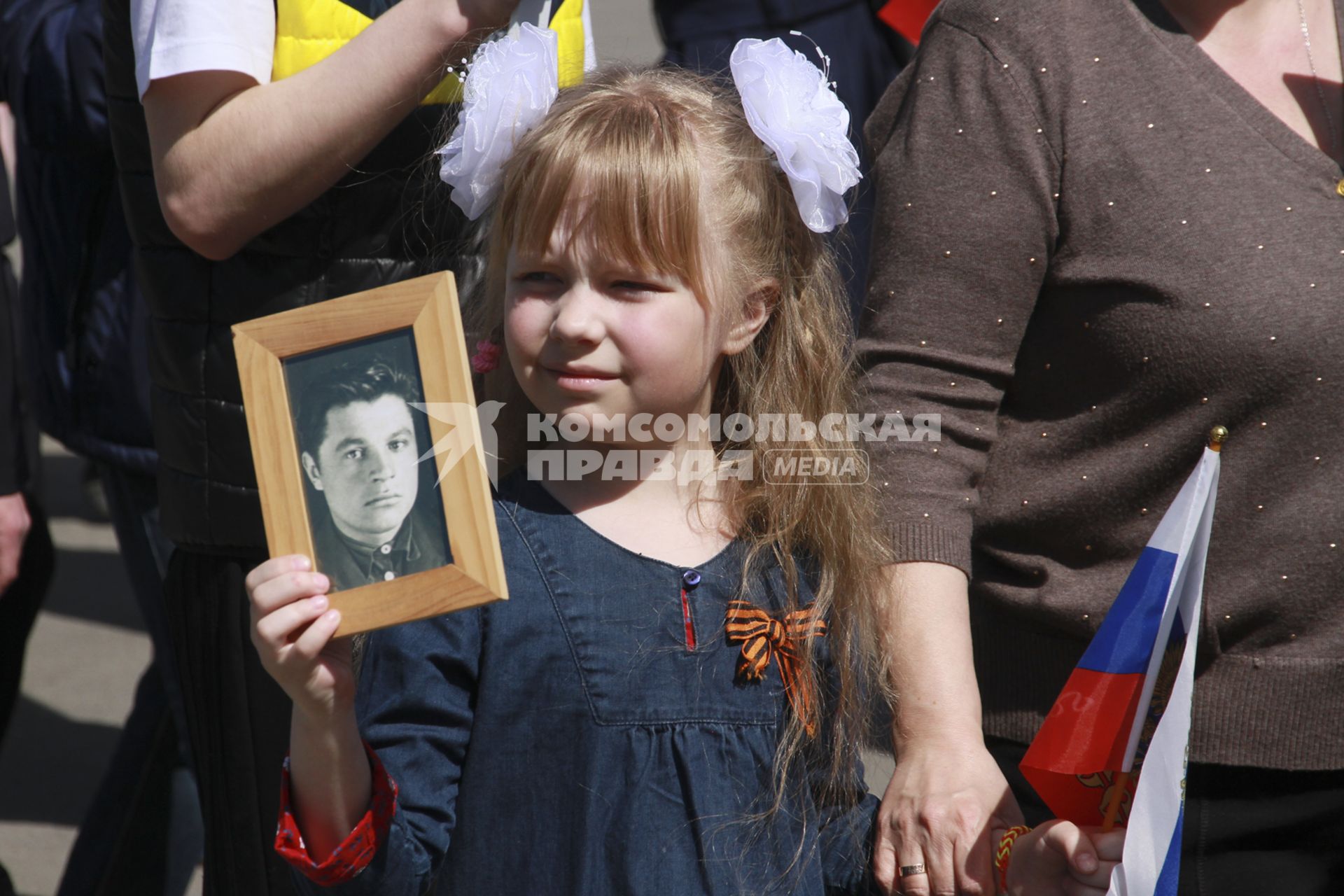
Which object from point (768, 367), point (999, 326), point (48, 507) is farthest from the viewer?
point (48, 507)

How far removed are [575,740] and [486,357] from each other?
1.62 feet

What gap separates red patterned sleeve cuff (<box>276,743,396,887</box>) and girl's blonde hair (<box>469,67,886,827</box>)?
1.42 ft

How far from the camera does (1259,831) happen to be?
155 centimetres

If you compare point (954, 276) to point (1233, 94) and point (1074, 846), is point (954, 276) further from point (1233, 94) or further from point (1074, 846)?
point (1074, 846)

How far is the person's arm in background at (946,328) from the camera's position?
1469mm

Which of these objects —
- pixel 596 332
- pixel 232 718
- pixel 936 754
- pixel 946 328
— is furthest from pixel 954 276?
pixel 232 718

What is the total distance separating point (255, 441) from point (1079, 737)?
32.8 inches

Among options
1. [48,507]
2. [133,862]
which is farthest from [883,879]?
[48,507]

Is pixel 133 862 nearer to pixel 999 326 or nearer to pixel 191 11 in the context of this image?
pixel 191 11

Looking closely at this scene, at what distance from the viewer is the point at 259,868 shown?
180cm

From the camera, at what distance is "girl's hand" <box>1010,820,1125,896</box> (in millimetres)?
1281

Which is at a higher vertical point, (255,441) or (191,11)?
(191,11)

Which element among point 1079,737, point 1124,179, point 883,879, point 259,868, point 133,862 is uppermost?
point 1124,179
